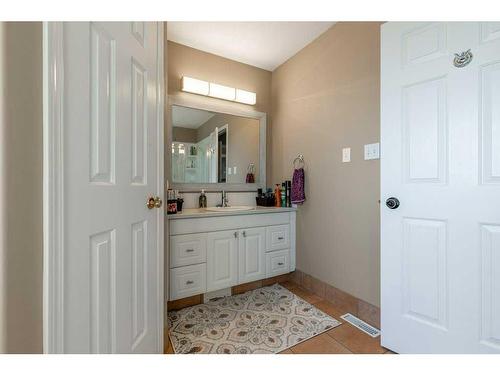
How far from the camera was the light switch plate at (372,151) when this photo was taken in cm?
154

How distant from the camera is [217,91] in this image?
2244 mm

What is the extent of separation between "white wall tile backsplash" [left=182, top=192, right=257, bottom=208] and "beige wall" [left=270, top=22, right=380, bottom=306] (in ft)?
1.58

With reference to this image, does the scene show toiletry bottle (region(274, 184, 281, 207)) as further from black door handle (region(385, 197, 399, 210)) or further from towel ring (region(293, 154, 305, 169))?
black door handle (region(385, 197, 399, 210))

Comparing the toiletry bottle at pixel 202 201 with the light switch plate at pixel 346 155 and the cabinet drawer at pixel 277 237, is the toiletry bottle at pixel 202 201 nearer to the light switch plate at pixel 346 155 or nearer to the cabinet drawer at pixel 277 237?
the cabinet drawer at pixel 277 237

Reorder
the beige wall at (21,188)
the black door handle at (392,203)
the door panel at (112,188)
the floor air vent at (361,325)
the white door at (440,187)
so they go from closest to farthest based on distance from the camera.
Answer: the beige wall at (21,188) → the door panel at (112,188) → the white door at (440,187) → the black door handle at (392,203) → the floor air vent at (361,325)

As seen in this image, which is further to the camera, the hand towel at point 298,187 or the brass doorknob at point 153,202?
the hand towel at point 298,187

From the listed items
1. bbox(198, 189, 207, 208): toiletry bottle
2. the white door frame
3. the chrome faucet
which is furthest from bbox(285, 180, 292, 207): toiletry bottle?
the white door frame

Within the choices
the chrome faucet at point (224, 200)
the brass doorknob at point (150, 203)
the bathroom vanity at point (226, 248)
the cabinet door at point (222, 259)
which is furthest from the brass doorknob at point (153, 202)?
the chrome faucet at point (224, 200)

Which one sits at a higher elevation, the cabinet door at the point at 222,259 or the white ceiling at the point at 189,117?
the white ceiling at the point at 189,117

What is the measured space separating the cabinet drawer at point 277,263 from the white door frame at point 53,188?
5.40ft

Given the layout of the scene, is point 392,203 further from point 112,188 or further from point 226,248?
point 112,188

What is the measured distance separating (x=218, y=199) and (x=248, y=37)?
5.08 ft
